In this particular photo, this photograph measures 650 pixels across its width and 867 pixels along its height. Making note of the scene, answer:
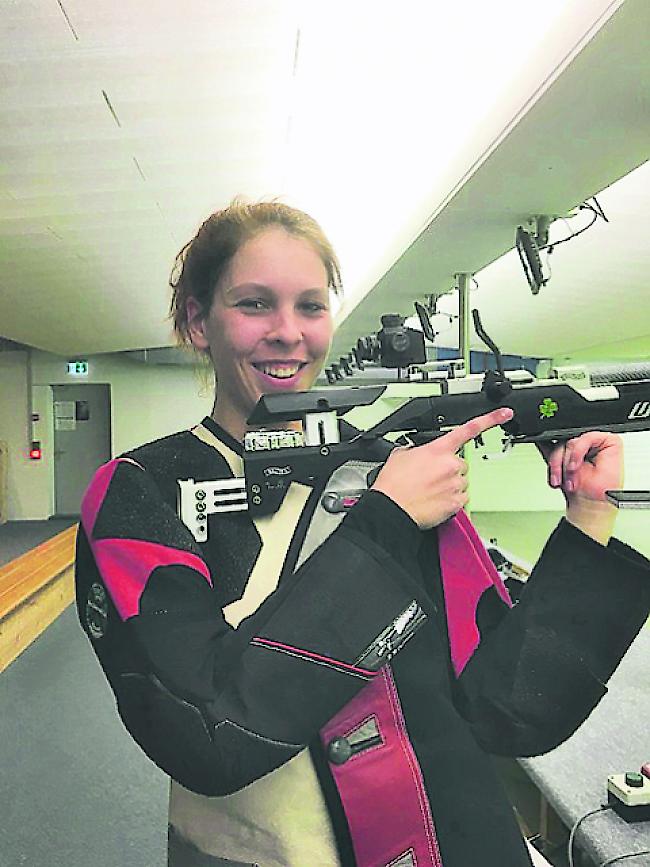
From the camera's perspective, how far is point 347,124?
2281 millimetres

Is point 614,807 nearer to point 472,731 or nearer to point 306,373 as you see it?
point 472,731

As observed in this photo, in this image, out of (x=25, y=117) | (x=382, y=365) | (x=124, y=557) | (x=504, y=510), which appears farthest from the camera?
(x=504, y=510)

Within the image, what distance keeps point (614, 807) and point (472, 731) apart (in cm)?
83

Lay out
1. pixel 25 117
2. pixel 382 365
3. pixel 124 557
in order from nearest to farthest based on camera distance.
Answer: pixel 124 557 → pixel 382 365 → pixel 25 117

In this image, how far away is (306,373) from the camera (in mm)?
792

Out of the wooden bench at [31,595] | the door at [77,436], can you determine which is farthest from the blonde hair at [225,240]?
the door at [77,436]

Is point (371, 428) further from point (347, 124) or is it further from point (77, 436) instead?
point (77, 436)

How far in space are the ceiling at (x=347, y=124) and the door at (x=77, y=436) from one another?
6.49 metres

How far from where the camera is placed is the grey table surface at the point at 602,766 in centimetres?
132

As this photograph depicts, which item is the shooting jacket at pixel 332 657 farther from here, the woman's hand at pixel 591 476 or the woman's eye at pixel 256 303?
the woman's eye at pixel 256 303

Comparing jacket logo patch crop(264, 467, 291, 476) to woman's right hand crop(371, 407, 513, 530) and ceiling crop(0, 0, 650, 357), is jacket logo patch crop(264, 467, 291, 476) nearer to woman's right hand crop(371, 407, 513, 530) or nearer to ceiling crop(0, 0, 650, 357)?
woman's right hand crop(371, 407, 513, 530)

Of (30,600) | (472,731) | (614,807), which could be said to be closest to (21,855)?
(614,807)

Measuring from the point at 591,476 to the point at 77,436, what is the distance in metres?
10.2

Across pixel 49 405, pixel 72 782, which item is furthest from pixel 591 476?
pixel 49 405
